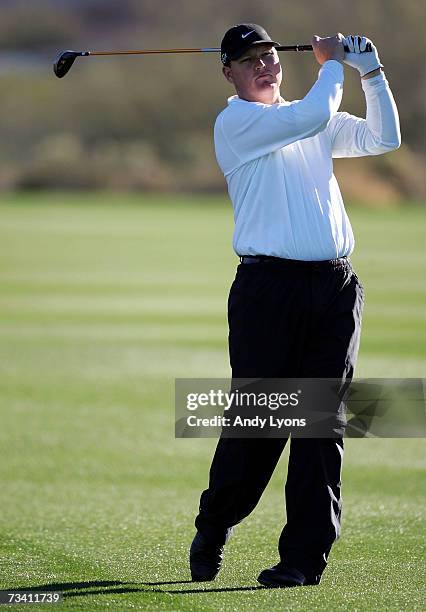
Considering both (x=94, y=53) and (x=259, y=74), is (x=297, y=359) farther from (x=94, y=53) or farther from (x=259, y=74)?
(x=94, y=53)

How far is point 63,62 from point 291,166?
117 centimetres

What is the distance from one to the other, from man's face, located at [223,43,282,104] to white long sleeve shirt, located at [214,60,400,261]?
5cm

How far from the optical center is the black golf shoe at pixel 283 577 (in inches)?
171

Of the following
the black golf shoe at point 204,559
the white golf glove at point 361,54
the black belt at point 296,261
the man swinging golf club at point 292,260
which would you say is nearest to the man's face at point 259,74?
the man swinging golf club at point 292,260

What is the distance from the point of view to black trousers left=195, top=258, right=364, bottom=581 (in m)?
4.29

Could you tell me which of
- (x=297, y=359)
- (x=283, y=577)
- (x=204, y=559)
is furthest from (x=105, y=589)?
(x=297, y=359)

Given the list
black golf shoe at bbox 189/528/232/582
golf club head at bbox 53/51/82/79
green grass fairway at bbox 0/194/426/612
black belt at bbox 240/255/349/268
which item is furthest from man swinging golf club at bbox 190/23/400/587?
golf club head at bbox 53/51/82/79

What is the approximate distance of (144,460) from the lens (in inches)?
301

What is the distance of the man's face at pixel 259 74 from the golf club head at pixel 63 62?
2.72 feet

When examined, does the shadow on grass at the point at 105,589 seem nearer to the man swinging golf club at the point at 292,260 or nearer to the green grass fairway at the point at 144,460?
the green grass fairway at the point at 144,460

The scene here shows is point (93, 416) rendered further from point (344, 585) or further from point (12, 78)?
point (12, 78)

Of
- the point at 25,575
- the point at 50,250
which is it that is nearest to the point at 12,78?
the point at 50,250

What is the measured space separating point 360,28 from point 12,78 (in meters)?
25.0

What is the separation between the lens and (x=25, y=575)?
4.59m
